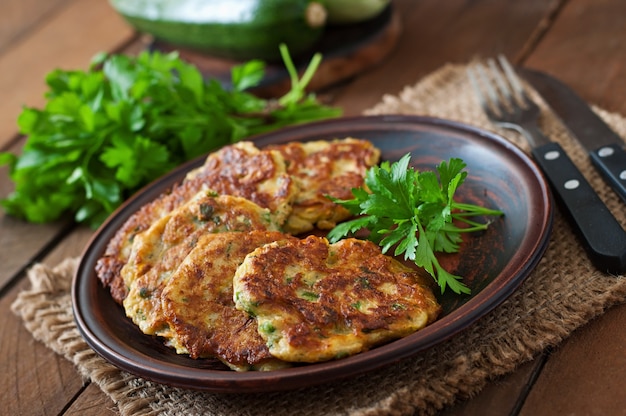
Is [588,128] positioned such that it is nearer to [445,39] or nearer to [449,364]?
[449,364]

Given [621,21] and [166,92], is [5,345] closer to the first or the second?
[166,92]

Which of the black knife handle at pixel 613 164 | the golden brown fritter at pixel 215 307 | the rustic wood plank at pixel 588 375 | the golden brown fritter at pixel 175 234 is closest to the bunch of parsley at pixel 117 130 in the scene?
the golden brown fritter at pixel 175 234

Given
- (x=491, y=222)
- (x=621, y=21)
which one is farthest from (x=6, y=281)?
(x=621, y=21)

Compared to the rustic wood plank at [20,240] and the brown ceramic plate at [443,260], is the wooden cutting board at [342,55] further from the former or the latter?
the rustic wood plank at [20,240]

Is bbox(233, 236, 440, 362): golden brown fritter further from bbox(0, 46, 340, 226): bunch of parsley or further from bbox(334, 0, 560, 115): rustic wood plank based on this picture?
bbox(334, 0, 560, 115): rustic wood plank

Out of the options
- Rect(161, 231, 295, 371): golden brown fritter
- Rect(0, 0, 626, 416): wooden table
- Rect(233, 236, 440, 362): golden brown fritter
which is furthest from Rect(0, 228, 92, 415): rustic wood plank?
Rect(233, 236, 440, 362): golden brown fritter

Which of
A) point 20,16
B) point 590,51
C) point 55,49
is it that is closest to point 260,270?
point 590,51
